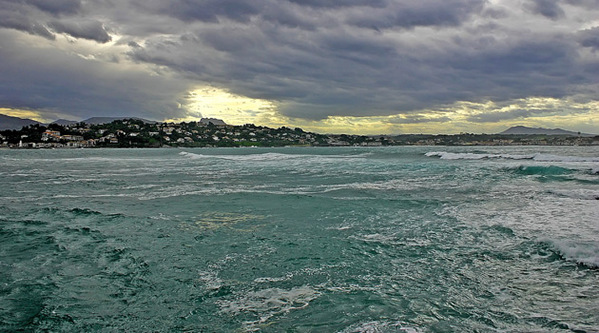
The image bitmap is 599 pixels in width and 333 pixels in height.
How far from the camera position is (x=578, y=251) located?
270 inches

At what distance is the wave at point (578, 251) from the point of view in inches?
252

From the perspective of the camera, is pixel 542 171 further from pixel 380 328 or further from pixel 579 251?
pixel 380 328

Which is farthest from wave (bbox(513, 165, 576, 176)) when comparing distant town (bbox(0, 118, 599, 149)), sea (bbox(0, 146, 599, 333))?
distant town (bbox(0, 118, 599, 149))

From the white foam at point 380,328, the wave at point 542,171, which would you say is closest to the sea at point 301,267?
the white foam at point 380,328

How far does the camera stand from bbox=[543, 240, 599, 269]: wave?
6391mm

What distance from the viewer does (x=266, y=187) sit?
59.7 feet

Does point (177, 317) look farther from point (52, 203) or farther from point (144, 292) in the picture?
point (52, 203)

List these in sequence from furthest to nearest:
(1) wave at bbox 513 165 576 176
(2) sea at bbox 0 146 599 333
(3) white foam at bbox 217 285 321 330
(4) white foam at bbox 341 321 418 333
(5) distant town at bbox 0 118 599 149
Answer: (5) distant town at bbox 0 118 599 149
(1) wave at bbox 513 165 576 176
(3) white foam at bbox 217 285 321 330
(2) sea at bbox 0 146 599 333
(4) white foam at bbox 341 321 418 333

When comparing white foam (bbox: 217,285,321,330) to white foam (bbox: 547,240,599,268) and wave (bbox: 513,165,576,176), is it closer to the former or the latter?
white foam (bbox: 547,240,599,268)

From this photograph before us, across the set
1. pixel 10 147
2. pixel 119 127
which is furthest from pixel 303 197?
pixel 119 127

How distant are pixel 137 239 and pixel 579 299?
323 inches

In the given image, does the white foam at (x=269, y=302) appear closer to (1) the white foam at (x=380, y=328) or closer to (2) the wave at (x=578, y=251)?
(1) the white foam at (x=380, y=328)

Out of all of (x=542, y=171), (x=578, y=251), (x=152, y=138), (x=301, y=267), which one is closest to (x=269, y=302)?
(x=301, y=267)

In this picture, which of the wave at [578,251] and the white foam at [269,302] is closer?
the white foam at [269,302]
